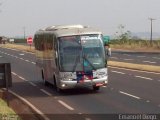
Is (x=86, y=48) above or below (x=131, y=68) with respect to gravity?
above

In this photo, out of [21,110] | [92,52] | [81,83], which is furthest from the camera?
[92,52]

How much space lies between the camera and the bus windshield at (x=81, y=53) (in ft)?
70.7

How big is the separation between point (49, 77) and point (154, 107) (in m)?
9.23

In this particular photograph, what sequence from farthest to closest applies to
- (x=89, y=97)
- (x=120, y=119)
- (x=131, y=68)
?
1. (x=131, y=68)
2. (x=89, y=97)
3. (x=120, y=119)

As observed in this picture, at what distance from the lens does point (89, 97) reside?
20359 mm

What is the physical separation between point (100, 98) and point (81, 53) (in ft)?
8.86

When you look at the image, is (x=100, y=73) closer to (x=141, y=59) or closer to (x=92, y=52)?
(x=92, y=52)

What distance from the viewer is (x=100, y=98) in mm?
19781

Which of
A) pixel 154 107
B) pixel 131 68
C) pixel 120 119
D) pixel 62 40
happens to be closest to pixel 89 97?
pixel 62 40

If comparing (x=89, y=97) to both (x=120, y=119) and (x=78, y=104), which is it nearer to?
(x=78, y=104)

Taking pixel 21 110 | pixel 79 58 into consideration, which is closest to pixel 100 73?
pixel 79 58

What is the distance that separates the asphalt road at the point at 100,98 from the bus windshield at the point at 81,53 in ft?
3.91

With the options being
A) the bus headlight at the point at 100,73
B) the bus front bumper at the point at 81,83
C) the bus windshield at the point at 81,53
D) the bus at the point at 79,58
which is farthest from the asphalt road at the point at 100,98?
the bus windshield at the point at 81,53

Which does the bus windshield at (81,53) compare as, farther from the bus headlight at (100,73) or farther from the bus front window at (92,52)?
the bus headlight at (100,73)
